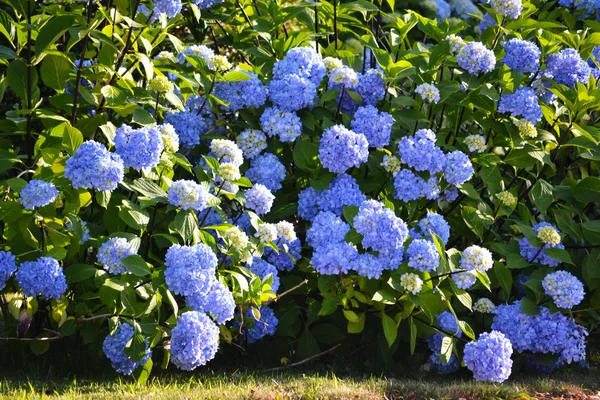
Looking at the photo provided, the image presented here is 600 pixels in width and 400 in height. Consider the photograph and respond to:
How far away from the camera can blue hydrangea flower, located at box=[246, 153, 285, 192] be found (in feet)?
14.4

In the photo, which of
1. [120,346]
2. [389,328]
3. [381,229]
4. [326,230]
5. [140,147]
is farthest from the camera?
[326,230]

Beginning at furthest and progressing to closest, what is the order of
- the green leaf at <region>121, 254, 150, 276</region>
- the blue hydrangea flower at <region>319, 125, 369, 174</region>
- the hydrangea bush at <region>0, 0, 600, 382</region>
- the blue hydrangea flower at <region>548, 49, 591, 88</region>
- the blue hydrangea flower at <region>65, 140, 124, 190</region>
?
the blue hydrangea flower at <region>548, 49, 591, 88</region>
the blue hydrangea flower at <region>319, 125, 369, 174</region>
the hydrangea bush at <region>0, 0, 600, 382</region>
the green leaf at <region>121, 254, 150, 276</region>
the blue hydrangea flower at <region>65, 140, 124, 190</region>

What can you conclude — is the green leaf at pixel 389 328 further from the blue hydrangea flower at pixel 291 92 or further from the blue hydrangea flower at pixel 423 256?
the blue hydrangea flower at pixel 291 92

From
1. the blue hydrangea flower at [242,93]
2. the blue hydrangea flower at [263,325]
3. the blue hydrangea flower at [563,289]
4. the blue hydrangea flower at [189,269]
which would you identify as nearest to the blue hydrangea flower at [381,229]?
the blue hydrangea flower at [263,325]

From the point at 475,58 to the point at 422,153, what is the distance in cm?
64

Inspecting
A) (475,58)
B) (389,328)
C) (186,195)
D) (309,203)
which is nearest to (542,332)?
(389,328)

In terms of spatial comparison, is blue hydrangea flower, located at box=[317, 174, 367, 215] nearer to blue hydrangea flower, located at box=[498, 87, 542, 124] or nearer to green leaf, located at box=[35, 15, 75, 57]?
blue hydrangea flower, located at box=[498, 87, 542, 124]

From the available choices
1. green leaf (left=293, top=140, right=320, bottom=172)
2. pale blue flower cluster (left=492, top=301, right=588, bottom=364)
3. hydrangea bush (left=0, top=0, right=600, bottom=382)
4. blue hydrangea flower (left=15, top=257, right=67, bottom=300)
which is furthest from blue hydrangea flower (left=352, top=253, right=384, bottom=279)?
blue hydrangea flower (left=15, top=257, right=67, bottom=300)

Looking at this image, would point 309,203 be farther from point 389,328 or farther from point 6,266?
point 6,266

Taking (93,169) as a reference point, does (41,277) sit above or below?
below

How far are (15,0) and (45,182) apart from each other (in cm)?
94

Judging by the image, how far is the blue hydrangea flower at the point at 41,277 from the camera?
11.7ft

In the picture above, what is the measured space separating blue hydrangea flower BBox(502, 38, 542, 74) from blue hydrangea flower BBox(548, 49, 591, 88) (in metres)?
0.19

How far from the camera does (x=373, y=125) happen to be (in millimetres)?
4355
